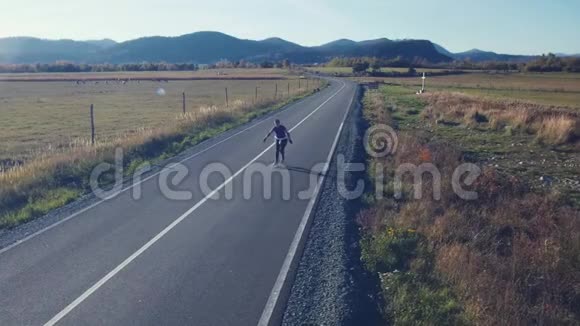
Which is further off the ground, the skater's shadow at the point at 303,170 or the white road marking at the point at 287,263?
the white road marking at the point at 287,263

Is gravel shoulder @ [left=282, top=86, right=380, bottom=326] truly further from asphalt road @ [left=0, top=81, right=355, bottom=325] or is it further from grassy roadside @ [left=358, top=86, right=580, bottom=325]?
asphalt road @ [left=0, top=81, right=355, bottom=325]

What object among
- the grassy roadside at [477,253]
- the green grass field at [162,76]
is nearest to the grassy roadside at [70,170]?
the grassy roadside at [477,253]

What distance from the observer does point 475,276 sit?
728 centimetres

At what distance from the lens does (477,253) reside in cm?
828

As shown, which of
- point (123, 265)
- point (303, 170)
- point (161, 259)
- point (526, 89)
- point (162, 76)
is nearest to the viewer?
point (123, 265)

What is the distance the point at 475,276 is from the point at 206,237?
4.36 meters

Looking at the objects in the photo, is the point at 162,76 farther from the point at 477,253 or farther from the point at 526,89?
the point at 477,253

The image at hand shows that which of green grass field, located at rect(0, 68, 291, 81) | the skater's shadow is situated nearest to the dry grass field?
the skater's shadow
